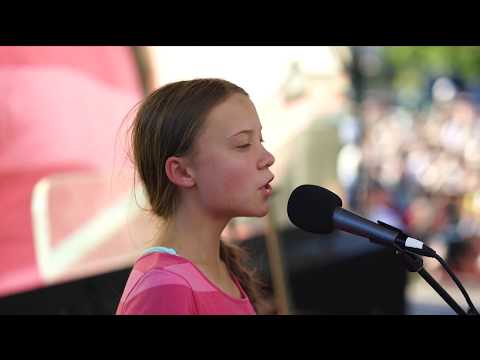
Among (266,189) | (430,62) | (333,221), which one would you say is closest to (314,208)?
(333,221)

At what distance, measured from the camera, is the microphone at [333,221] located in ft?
4.74

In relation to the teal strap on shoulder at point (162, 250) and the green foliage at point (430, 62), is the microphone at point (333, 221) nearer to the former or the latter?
the teal strap on shoulder at point (162, 250)

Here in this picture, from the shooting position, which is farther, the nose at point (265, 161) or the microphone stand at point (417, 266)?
the nose at point (265, 161)

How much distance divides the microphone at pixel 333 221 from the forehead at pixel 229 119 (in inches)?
8.6

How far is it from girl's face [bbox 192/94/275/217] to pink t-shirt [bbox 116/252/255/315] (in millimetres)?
158

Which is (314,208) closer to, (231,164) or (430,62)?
(231,164)

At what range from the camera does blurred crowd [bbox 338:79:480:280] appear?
30.0 feet

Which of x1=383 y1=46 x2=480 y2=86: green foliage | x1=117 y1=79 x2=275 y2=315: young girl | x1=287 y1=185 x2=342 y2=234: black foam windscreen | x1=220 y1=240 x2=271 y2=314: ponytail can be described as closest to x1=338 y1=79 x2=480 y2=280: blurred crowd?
x1=383 y1=46 x2=480 y2=86: green foliage

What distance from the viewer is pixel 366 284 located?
235 inches

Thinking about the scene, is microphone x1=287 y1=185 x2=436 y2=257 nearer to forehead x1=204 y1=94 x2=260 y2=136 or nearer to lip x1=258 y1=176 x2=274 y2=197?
lip x1=258 y1=176 x2=274 y2=197


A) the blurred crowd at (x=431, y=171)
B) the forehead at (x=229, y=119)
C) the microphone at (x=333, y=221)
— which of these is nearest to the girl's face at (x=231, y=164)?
the forehead at (x=229, y=119)
